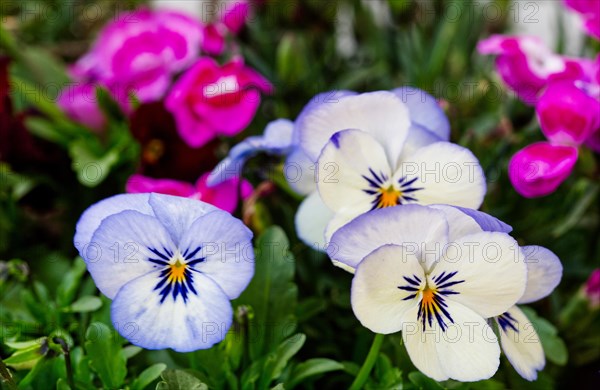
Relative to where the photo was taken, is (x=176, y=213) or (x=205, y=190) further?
(x=205, y=190)

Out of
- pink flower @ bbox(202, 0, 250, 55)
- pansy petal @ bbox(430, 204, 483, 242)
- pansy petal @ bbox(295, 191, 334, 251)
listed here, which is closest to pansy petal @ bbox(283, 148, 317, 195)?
pansy petal @ bbox(295, 191, 334, 251)

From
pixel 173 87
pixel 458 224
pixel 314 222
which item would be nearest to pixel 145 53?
pixel 173 87

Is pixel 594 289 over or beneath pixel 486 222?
beneath

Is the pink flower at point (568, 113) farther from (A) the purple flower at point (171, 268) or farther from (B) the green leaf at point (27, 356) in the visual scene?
(B) the green leaf at point (27, 356)

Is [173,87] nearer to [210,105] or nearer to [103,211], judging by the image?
[210,105]

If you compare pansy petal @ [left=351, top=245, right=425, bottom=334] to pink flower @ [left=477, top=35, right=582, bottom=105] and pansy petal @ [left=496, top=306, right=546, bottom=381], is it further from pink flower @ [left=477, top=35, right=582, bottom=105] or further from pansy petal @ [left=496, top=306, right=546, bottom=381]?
pink flower @ [left=477, top=35, right=582, bottom=105]

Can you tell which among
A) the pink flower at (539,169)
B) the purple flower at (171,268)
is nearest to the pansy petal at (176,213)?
the purple flower at (171,268)
